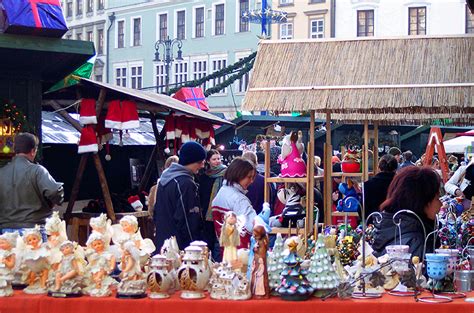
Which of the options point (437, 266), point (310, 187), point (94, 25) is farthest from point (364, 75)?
point (94, 25)

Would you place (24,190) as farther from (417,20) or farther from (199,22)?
(199,22)

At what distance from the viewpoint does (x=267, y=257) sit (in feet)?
15.0

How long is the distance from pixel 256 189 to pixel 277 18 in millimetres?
33458

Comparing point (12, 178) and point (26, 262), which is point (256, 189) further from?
point (26, 262)

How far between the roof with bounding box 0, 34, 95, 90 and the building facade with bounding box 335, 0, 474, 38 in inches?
1317

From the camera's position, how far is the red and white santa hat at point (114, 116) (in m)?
11.0

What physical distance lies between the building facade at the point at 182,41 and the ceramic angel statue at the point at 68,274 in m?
40.0

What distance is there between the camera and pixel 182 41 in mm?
50531

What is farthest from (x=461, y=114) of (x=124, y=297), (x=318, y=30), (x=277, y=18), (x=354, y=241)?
(x=318, y=30)

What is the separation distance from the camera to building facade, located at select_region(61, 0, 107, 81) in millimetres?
55094

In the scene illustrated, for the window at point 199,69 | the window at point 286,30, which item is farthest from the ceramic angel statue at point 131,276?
the window at point 199,69

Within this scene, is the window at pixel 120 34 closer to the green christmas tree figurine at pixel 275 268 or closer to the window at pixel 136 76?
the window at pixel 136 76

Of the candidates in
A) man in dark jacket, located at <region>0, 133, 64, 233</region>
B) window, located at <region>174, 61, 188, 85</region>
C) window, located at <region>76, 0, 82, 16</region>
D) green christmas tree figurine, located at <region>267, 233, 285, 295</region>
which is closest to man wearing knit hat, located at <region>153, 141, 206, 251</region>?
man in dark jacket, located at <region>0, 133, 64, 233</region>

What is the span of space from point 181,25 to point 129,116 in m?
40.4
